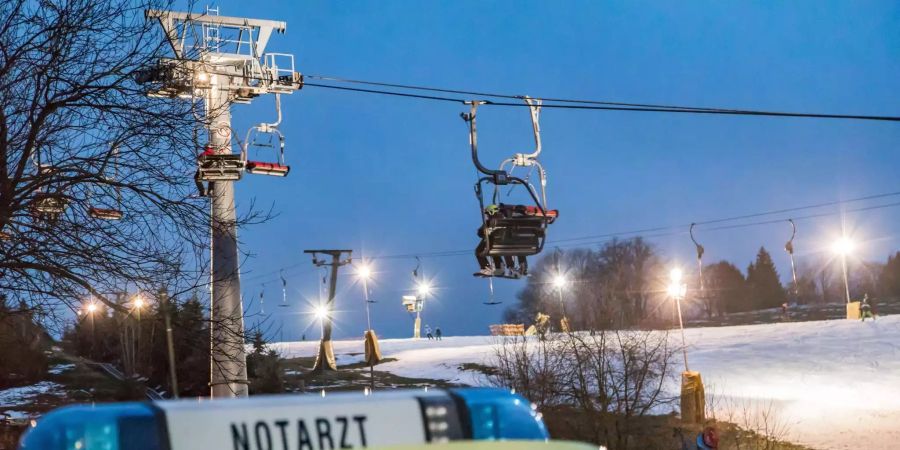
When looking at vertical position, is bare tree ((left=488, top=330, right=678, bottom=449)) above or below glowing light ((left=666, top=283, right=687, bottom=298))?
below

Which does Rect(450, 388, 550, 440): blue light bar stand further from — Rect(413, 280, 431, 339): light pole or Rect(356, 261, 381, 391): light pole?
Rect(413, 280, 431, 339): light pole

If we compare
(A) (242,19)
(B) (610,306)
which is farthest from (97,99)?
(B) (610,306)

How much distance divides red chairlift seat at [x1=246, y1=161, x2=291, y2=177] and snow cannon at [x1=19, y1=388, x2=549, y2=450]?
56.6 ft

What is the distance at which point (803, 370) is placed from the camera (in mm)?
39312

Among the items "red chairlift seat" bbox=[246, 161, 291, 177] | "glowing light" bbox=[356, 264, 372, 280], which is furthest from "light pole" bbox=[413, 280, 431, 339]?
"red chairlift seat" bbox=[246, 161, 291, 177]

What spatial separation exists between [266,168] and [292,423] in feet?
58.8

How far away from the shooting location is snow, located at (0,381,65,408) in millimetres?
30531

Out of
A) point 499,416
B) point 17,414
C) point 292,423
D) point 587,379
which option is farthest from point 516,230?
point 17,414

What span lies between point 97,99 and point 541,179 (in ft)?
29.7

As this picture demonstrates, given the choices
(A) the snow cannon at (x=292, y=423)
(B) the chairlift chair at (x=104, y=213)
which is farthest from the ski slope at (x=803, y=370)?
(A) the snow cannon at (x=292, y=423)

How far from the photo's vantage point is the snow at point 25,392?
30.5 m

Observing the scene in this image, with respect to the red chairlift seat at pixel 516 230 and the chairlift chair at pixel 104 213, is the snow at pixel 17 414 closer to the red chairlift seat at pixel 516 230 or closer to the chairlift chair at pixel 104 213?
the chairlift chair at pixel 104 213

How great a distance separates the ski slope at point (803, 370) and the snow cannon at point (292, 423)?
26933 millimetres

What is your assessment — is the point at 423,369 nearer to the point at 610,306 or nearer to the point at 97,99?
the point at 610,306
